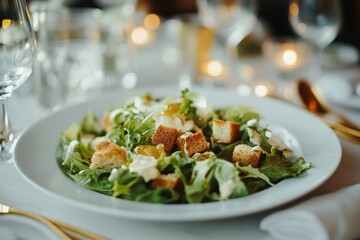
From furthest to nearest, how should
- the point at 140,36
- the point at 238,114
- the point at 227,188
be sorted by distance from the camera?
the point at 140,36, the point at 238,114, the point at 227,188

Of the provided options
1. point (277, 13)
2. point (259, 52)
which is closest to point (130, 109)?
point (259, 52)

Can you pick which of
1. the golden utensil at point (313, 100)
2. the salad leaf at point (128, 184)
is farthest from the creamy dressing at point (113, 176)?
the golden utensil at point (313, 100)

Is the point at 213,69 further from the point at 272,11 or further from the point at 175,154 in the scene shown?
the point at 272,11

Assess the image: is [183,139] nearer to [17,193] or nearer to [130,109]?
[130,109]

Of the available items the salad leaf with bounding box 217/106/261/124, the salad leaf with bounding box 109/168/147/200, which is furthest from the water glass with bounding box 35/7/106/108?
the salad leaf with bounding box 109/168/147/200

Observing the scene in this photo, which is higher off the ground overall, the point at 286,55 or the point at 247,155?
the point at 247,155

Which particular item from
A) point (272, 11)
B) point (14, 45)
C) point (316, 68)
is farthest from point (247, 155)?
point (272, 11)

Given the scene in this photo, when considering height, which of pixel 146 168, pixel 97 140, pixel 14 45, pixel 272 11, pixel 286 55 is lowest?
pixel 272 11

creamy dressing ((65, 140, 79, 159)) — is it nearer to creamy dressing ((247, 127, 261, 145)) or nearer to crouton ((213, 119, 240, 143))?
crouton ((213, 119, 240, 143))
